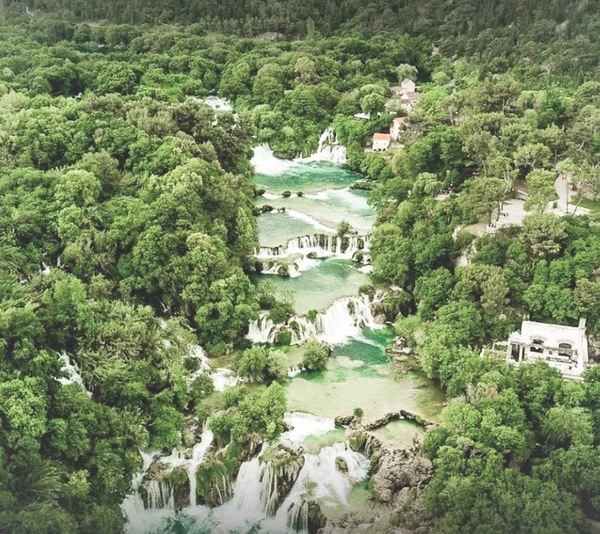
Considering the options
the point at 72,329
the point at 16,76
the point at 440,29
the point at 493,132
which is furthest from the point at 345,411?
the point at 440,29

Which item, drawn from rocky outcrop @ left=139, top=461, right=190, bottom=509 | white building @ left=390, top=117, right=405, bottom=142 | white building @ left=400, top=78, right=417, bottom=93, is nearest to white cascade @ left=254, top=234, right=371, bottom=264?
white building @ left=390, top=117, right=405, bottom=142

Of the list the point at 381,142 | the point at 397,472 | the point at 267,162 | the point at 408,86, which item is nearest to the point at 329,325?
the point at 397,472

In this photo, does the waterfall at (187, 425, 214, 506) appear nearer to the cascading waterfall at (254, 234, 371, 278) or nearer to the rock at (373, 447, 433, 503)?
the rock at (373, 447, 433, 503)

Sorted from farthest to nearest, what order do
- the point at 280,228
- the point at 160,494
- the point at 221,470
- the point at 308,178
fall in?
1. the point at 308,178
2. the point at 280,228
3. the point at 221,470
4. the point at 160,494

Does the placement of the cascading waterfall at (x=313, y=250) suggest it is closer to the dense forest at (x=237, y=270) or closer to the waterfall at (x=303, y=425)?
the dense forest at (x=237, y=270)

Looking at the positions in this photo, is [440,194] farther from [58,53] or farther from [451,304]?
[58,53]

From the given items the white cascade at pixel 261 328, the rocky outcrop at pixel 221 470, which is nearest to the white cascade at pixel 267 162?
the white cascade at pixel 261 328

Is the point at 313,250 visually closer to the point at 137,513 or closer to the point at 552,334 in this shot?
the point at 552,334
